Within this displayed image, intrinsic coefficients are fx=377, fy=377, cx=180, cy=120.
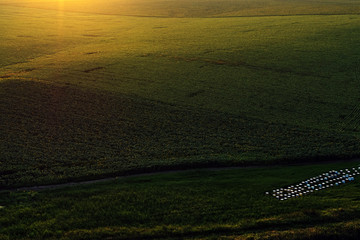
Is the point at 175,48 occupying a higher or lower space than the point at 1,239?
higher

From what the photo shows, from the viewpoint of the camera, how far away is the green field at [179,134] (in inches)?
656

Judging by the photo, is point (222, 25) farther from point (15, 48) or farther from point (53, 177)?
point (53, 177)

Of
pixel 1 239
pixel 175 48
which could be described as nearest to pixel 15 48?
pixel 175 48

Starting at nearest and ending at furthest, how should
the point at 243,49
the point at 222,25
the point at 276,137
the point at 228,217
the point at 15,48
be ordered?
the point at 228,217
the point at 276,137
the point at 243,49
the point at 15,48
the point at 222,25

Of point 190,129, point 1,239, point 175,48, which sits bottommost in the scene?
point 1,239

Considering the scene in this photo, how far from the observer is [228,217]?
16797mm

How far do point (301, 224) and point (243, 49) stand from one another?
1549 inches

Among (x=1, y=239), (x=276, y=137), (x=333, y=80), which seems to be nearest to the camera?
(x=1, y=239)

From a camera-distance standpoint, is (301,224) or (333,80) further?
(333,80)

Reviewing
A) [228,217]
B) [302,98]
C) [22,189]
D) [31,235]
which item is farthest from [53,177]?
[302,98]

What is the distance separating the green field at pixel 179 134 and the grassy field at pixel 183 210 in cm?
6

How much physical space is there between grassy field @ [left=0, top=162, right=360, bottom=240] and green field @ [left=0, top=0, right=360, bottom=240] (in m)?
0.06

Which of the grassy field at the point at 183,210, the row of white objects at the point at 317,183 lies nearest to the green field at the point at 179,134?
the grassy field at the point at 183,210

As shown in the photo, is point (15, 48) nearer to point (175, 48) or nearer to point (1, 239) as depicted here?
point (175, 48)
